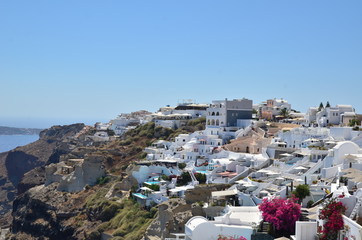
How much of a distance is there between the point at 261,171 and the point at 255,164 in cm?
313

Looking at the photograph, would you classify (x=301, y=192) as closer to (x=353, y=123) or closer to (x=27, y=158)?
(x=353, y=123)

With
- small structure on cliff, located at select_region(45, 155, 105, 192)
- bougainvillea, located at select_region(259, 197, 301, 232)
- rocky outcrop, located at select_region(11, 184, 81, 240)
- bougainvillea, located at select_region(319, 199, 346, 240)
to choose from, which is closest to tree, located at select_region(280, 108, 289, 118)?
small structure on cliff, located at select_region(45, 155, 105, 192)

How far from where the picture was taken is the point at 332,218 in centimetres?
1866

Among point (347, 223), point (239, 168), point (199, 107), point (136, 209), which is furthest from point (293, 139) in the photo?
point (199, 107)

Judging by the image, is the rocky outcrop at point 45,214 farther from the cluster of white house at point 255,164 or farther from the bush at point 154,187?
the bush at point 154,187

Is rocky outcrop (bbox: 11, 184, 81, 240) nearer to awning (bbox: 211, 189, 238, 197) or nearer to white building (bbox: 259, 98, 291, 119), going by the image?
awning (bbox: 211, 189, 238, 197)

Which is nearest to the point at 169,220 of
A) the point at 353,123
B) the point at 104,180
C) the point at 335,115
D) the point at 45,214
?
the point at 353,123

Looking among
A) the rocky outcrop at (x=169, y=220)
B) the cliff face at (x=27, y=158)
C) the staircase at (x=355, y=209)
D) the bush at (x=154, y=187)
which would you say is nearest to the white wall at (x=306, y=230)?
the staircase at (x=355, y=209)

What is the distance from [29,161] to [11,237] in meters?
39.6

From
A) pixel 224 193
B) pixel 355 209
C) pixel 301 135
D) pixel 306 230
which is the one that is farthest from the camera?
pixel 301 135

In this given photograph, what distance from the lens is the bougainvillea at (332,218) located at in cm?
1841

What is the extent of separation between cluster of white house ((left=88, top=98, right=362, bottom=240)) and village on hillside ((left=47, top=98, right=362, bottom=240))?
6 cm

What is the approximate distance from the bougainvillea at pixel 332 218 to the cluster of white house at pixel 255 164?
0.26m

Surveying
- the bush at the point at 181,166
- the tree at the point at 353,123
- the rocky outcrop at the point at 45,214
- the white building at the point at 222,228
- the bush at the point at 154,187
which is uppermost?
the tree at the point at 353,123
